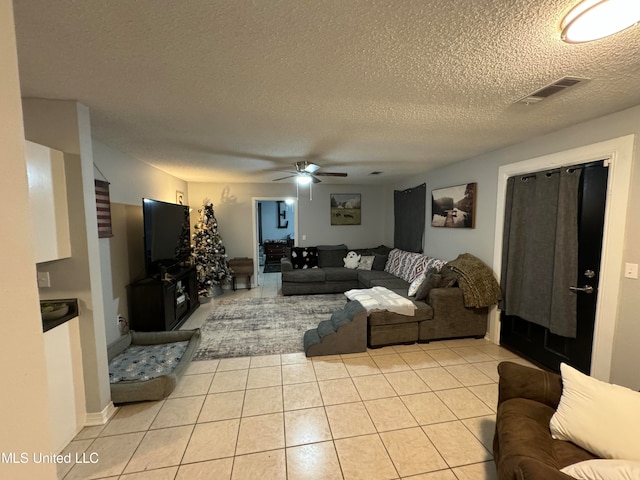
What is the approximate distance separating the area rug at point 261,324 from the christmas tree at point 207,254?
17.6 inches

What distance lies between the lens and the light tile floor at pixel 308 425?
5.55ft

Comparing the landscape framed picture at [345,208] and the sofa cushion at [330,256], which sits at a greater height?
the landscape framed picture at [345,208]

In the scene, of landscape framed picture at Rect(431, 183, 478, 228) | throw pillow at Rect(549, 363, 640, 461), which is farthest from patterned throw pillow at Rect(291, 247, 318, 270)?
throw pillow at Rect(549, 363, 640, 461)

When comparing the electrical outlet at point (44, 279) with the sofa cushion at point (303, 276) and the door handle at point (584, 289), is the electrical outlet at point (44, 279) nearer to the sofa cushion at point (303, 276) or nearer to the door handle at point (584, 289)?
the sofa cushion at point (303, 276)

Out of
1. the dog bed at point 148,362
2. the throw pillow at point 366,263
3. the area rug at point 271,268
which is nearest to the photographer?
the dog bed at point 148,362

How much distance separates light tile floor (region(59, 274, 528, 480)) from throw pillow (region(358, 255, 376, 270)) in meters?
3.00

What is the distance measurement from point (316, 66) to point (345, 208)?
16.8ft

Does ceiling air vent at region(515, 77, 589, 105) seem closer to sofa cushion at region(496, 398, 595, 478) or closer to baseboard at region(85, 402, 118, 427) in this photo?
sofa cushion at region(496, 398, 595, 478)

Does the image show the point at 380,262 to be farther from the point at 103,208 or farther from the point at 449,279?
the point at 103,208

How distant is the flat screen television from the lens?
3383 mm

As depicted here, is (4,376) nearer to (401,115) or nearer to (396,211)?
(401,115)

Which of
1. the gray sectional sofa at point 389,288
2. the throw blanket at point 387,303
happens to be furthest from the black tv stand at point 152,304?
the throw blanket at point 387,303

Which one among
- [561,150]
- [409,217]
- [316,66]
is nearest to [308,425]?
[316,66]

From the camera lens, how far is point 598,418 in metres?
1.32
